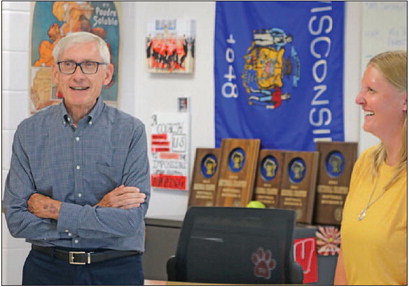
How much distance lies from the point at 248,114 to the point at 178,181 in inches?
27.7

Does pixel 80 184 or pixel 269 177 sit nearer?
pixel 80 184

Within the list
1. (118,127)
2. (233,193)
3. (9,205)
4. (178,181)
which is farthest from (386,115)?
(178,181)

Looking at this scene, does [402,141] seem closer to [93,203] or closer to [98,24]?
[93,203]

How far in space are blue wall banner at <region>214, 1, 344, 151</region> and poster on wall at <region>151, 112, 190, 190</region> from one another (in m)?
0.27

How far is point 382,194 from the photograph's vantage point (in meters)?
2.39

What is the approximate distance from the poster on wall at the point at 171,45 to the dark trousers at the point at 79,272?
2844 millimetres

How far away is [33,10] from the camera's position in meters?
5.12

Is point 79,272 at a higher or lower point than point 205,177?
lower

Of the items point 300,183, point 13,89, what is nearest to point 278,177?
point 300,183

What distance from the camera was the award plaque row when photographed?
475 cm

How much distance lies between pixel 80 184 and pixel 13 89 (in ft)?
7.71

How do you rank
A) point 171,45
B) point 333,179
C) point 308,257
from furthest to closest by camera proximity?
point 171,45 < point 333,179 < point 308,257

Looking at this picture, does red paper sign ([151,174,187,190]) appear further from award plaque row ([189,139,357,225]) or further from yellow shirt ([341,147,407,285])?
yellow shirt ([341,147,407,285])

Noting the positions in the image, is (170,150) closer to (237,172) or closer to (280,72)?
(237,172)
